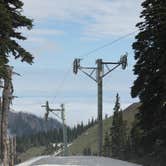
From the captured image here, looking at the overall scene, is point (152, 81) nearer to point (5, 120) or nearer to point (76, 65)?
point (5, 120)

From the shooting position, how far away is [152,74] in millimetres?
37188

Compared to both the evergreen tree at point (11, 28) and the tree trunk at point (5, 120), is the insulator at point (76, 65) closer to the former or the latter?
the tree trunk at point (5, 120)

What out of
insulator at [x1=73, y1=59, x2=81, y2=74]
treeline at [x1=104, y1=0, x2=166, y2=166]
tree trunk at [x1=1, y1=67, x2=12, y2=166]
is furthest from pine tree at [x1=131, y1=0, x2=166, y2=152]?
insulator at [x1=73, y1=59, x2=81, y2=74]

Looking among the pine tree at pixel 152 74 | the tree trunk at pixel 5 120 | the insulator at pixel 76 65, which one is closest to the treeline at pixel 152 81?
the pine tree at pixel 152 74

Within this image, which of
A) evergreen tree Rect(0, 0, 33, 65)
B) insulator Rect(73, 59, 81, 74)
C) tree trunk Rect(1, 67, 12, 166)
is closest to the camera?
evergreen tree Rect(0, 0, 33, 65)

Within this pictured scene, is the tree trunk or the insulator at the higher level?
the insulator

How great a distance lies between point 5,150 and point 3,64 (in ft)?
37.0

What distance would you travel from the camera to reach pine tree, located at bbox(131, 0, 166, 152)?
1400 inches

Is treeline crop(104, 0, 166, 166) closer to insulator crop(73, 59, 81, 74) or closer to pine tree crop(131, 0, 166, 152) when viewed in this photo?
pine tree crop(131, 0, 166, 152)

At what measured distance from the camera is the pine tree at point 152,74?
35562mm

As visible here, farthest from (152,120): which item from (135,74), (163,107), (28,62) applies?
(28,62)

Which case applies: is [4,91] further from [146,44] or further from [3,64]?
[3,64]

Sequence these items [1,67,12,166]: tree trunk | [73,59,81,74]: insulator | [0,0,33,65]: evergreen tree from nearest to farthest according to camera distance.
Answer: [0,0,33,65]: evergreen tree → [1,67,12,166]: tree trunk → [73,59,81,74]: insulator

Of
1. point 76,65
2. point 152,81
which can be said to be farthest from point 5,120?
point 76,65
